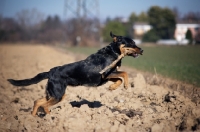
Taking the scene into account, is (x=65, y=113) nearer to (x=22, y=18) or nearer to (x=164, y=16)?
(x=164, y=16)

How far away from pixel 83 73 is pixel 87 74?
0.12m

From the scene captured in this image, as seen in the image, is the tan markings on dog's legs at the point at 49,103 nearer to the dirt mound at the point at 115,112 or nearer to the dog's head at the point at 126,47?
the dirt mound at the point at 115,112

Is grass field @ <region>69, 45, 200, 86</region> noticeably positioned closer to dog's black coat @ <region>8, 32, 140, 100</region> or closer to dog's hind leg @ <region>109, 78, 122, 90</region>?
dog's hind leg @ <region>109, 78, 122, 90</region>

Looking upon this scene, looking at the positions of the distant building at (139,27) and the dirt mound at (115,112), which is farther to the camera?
the distant building at (139,27)

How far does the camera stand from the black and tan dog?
670 centimetres

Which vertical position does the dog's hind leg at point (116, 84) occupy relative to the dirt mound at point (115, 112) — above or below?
above

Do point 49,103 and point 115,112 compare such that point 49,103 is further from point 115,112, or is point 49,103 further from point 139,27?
point 139,27

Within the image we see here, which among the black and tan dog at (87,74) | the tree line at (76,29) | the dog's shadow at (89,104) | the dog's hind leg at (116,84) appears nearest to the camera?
the black and tan dog at (87,74)

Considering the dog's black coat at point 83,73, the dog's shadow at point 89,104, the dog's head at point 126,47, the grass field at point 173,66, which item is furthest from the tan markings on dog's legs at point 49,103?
the grass field at point 173,66

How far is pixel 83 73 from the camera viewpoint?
22.2 ft

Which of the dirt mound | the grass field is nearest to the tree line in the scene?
the grass field

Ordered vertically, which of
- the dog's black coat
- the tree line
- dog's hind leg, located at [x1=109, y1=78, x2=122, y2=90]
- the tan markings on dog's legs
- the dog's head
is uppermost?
the tree line

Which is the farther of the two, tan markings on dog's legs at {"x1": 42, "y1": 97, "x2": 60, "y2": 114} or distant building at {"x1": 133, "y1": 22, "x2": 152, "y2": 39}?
distant building at {"x1": 133, "y1": 22, "x2": 152, "y2": 39}

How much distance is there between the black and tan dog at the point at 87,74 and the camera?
6.70 metres
